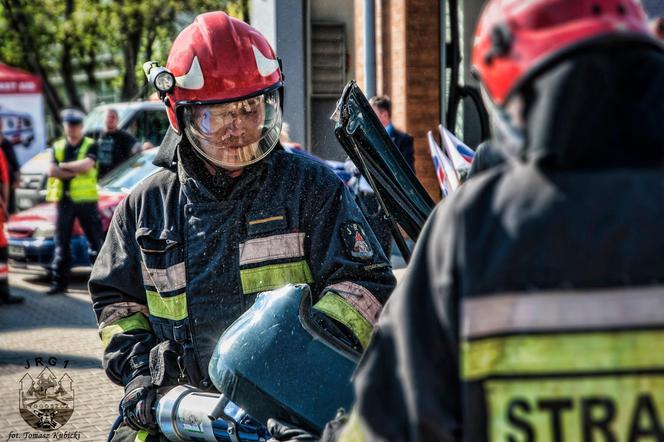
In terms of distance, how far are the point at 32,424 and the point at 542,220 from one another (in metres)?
5.12

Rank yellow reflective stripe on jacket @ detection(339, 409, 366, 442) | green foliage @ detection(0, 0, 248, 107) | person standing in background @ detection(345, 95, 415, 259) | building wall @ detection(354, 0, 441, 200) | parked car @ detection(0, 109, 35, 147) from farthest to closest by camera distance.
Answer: green foliage @ detection(0, 0, 248, 107) < parked car @ detection(0, 109, 35, 147) < building wall @ detection(354, 0, 441, 200) < person standing in background @ detection(345, 95, 415, 259) < yellow reflective stripe on jacket @ detection(339, 409, 366, 442)

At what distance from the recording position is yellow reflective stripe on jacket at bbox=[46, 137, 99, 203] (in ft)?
34.0

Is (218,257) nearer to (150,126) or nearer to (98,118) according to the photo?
(150,126)

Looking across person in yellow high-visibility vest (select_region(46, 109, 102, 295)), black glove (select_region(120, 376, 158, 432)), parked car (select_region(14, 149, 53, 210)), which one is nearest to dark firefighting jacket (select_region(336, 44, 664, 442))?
black glove (select_region(120, 376, 158, 432))

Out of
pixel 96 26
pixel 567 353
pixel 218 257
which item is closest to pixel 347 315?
pixel 218 257

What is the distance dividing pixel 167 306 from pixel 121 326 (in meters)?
0.18

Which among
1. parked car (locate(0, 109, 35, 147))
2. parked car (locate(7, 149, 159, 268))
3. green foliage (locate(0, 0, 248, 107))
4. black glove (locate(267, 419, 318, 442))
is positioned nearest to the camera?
black glove (locate(267, 419, 318, 442))

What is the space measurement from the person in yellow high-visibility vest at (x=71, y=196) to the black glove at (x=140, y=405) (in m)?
7.82

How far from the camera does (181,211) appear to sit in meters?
2.91

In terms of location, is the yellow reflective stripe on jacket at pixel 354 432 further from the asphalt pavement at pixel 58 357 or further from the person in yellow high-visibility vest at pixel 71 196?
the person in yellow high-visibility vest at pixel 71 196

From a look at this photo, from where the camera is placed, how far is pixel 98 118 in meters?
15.6

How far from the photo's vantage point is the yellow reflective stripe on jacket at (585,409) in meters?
1.44

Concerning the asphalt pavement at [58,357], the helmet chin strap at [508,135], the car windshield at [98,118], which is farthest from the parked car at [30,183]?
the helmet chin strap at [508,135]

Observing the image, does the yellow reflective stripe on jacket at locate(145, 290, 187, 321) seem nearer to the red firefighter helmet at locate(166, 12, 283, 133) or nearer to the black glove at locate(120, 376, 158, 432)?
the black glove at locate(120, 376, 158, 432)
